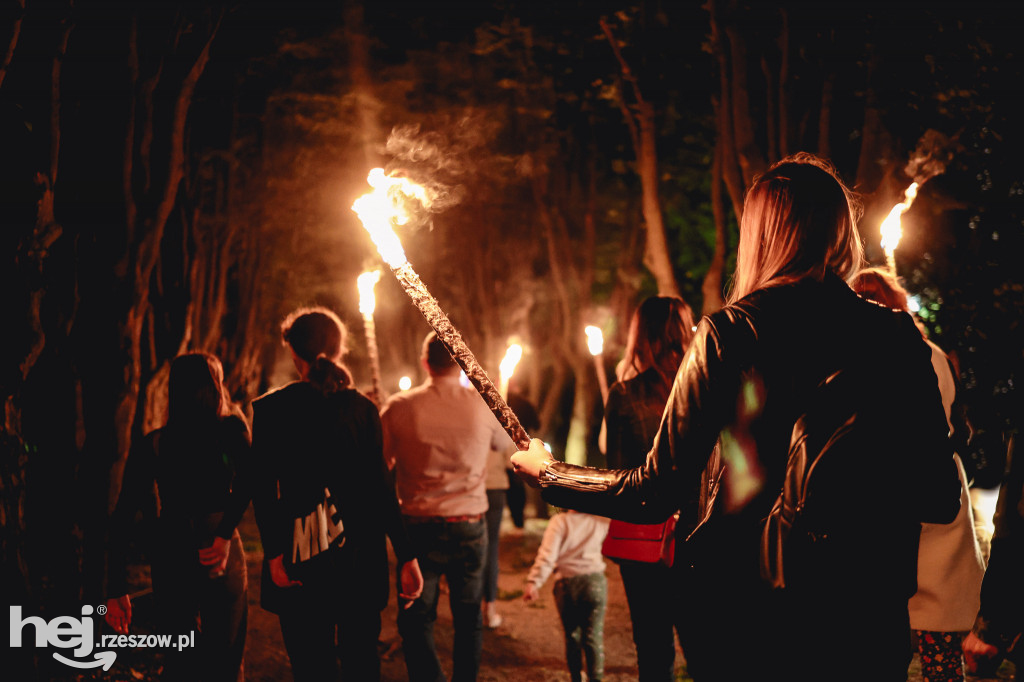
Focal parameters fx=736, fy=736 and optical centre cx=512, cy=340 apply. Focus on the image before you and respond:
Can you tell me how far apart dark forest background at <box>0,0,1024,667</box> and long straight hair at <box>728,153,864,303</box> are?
1.05 m

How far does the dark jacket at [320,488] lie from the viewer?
154 inches

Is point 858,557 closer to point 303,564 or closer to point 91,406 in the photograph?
point 303,564

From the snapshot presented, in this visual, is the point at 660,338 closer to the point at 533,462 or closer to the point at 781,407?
the point at 533,462

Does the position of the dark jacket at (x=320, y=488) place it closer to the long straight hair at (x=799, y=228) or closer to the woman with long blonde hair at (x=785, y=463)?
the woman with long blonde hair at (x=785, y=463)

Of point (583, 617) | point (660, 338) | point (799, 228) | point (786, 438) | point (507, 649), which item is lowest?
point (507, 649)

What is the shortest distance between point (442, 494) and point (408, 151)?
3342 millimetres

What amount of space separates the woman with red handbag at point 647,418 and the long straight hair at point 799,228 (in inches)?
82.1

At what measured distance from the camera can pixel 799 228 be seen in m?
2.04

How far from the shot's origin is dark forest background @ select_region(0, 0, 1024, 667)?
6.88m

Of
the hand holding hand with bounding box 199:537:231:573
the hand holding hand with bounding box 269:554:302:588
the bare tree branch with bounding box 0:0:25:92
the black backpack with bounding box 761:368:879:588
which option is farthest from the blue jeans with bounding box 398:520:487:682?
the bare tree branch with bounding box 0:0:25:92

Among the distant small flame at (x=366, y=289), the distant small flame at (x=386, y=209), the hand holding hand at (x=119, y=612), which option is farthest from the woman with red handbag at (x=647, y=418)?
the hand holding hand at (x=119, y=612)

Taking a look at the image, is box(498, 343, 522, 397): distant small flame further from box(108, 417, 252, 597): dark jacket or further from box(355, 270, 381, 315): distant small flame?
box(108, 417, 252, 597): dark jacket

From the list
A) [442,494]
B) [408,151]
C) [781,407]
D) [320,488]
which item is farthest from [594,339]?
[781,407]

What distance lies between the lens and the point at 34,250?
5.80m
